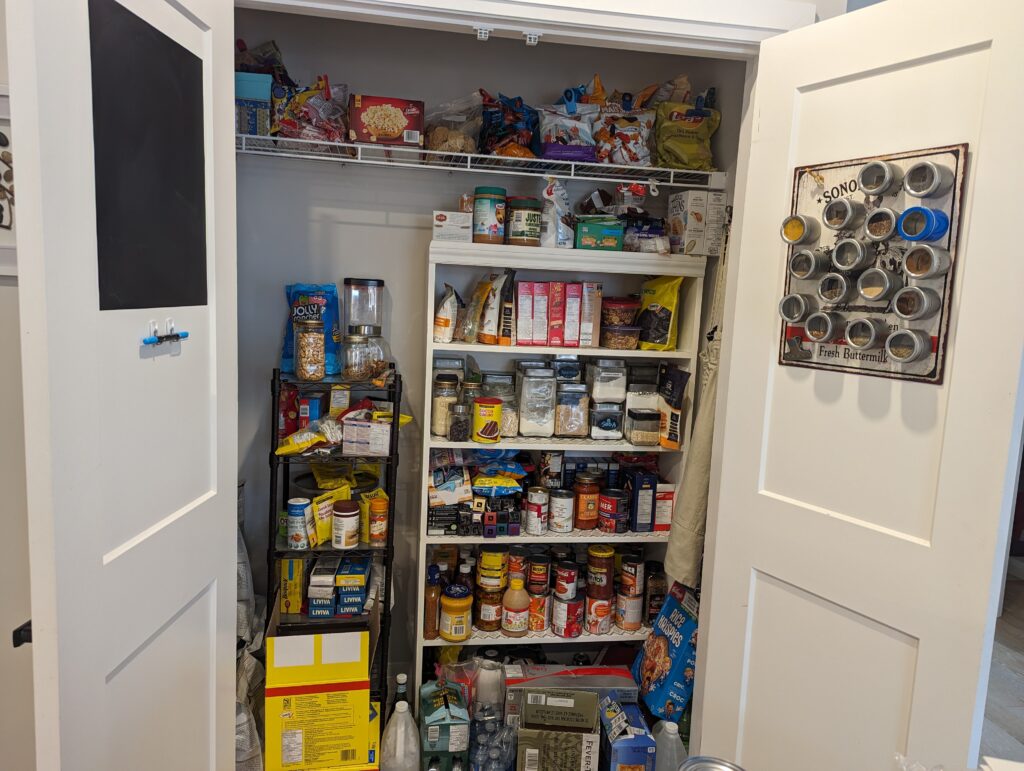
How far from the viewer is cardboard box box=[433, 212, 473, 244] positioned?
2.21 metres

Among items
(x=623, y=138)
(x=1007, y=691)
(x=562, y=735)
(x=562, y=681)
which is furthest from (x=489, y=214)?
(x=1007, y=691)

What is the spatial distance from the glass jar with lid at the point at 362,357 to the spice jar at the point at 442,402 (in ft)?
0.62

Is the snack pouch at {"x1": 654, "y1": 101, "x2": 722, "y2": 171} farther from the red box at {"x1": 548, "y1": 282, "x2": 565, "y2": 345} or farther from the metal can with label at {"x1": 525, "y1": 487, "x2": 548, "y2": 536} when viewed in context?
the metal can with label at {"x1": 525, "y1": 487, "x2": 548, "y2": 536}

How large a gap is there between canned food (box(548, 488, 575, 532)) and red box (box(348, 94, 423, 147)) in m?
1.24

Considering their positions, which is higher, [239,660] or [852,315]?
[852,315]

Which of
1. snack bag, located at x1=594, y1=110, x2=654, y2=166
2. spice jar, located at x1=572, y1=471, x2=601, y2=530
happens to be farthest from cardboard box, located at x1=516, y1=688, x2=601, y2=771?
snack bag, located at x1=594, y1=110, x2=654, y2=166

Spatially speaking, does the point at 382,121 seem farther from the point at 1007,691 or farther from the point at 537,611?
the point at 1007,691

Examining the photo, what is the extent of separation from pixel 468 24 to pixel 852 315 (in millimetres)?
1074

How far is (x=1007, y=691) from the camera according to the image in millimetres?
2822

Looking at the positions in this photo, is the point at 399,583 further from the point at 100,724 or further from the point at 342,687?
the point at 100,724

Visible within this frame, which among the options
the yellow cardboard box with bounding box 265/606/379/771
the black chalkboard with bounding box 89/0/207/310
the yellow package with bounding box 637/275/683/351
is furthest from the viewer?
the yellow package with bounding box 637/275/683/351

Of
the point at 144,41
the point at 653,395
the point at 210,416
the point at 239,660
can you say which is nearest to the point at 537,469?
the point at 653,395

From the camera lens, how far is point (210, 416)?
4.81 ft

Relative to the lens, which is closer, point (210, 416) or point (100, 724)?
point (100, 724)
